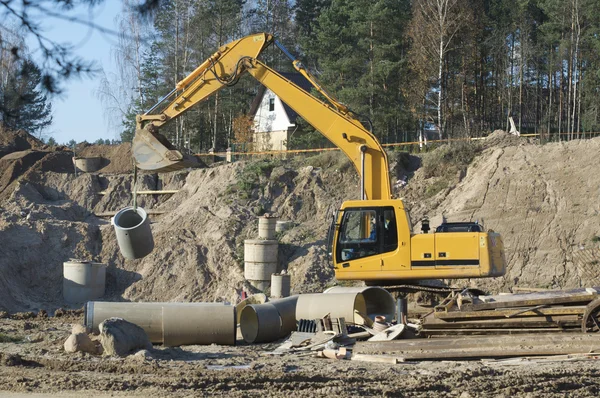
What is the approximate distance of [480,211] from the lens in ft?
84.7

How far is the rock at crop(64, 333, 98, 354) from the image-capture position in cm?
1202

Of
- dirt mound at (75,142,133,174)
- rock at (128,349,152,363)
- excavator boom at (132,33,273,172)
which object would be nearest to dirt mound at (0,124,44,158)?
dirt mound at (75,142,133,174)

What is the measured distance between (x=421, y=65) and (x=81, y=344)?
99.4 ft

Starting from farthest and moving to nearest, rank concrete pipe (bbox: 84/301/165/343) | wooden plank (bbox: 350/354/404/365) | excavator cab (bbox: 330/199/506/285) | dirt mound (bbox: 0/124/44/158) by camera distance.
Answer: dirt mound (bbox: 0/124/44/158) < excavator cab (bbox: 330/199/506/285) < concrete pipe (bbox: 84/301/165/343) < wooden plank (bbox: 350/354/404/365)

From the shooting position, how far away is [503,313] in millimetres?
12578

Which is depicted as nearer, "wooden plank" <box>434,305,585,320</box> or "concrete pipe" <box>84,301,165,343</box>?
"wooden plank" <box>434,305,585,320</box>

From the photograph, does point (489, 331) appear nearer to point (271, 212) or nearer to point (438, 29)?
point (271, 212)

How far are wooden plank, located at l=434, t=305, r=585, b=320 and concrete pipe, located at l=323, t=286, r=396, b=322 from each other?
2.29m

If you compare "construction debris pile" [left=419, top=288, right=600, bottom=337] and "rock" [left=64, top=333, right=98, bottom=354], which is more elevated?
"construction debris pile" [left=419, top=288, right=600, bottom=337]

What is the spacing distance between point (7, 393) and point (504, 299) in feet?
24.7

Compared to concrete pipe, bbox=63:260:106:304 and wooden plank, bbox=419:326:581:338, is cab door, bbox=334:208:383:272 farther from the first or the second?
concrete pipe, bbox=63:260:106:304

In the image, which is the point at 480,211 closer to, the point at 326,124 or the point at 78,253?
the point at 326,124

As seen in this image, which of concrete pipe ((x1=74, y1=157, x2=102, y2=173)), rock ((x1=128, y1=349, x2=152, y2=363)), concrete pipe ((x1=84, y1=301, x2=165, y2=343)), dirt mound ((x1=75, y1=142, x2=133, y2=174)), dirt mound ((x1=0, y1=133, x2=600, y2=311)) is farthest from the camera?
dirt mound ((x1=75, y1=142, x2=133, y2=174))

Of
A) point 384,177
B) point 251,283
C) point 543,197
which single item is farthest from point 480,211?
point 384,177
